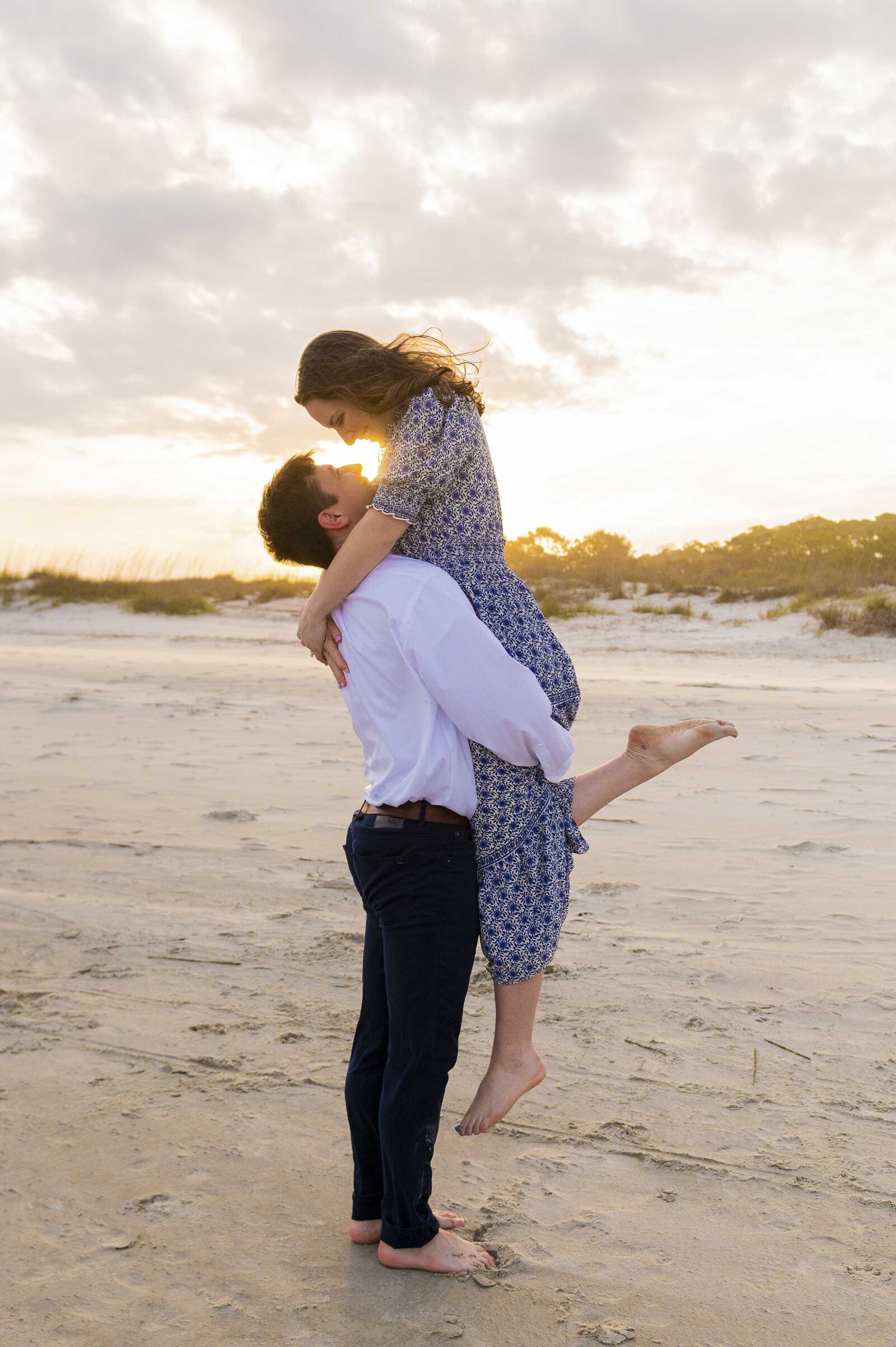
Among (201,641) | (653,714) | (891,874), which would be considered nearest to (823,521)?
(201,641)

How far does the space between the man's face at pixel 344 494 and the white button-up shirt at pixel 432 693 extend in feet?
0.41

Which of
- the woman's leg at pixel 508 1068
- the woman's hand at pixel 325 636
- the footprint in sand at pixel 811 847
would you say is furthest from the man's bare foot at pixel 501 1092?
the footprint in sand at pixel 811 847

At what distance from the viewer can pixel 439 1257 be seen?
2016 mm

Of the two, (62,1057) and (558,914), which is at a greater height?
(558,914)

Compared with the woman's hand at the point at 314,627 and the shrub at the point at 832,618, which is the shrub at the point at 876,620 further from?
the woman's hand at the point at 314,627

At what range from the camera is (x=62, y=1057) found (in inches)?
112

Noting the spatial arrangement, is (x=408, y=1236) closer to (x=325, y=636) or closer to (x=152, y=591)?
(x=325, y=636)

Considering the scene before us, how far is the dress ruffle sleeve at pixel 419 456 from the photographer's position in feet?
6.12

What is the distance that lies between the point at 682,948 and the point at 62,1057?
1981mm

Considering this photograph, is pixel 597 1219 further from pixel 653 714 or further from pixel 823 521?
pixel 823 521

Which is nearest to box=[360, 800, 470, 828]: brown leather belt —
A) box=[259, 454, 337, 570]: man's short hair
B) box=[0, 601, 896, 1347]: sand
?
box=[259, 454, 337, 570]: man's short hair

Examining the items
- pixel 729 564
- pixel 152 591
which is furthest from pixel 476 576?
pixel 729 564

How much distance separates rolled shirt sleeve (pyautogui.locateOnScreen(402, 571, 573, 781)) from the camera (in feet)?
5.82

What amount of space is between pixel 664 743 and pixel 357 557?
2.65 feet
